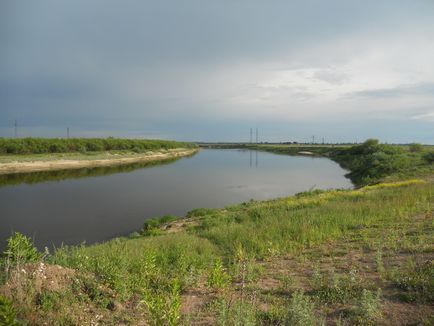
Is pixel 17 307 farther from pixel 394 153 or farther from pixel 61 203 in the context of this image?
pixel 394 153

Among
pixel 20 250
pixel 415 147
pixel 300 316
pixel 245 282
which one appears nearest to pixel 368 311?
pixel 300 316

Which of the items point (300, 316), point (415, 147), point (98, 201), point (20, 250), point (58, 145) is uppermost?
→ point (58, 145)

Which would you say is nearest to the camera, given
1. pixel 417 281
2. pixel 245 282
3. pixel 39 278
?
pixel 39 278

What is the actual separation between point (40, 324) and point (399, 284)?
18.6ft

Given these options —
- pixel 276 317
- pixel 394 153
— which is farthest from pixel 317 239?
pixel 394 153

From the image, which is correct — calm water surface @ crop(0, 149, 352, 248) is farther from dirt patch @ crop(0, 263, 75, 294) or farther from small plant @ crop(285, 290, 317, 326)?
small plant @ crop(285, 290, 317, 326)

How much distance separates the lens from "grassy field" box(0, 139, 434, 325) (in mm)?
4340

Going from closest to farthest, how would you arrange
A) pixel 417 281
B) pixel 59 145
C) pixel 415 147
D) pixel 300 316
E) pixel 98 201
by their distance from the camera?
1. pixel 300 316
2. pixel 417 281
3. pixel 98 201
4. pixel 415 147
5. pixel 59 145

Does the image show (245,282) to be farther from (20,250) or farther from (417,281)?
(20,250)

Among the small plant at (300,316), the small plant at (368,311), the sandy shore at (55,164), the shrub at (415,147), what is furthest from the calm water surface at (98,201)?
the shrub at (415,147)

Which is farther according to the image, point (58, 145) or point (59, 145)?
point (59, 145)

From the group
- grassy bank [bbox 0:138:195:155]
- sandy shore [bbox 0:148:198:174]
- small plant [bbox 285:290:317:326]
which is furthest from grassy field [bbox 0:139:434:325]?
grassy bank [bbox 0:138:195:155]

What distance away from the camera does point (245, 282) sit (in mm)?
6309

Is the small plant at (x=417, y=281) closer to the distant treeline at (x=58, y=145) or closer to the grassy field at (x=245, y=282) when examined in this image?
the grassy field at (x=245, y=282)
